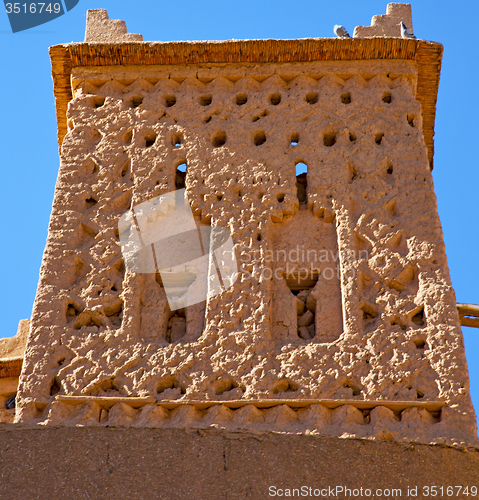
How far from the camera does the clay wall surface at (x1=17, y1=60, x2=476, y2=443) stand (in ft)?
18.7

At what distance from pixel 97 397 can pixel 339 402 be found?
139 centimetres

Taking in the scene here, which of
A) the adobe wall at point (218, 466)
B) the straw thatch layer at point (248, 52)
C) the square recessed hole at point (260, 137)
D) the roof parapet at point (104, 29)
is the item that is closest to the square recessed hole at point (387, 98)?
the straw thatch layer at point (248, 52)

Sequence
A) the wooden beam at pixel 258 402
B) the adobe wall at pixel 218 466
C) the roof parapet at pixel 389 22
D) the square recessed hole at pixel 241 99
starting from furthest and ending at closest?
the roof parapet at pixel 389 22, the square recessed hole at pixel 241 99, the wooden beam at pixel 258 402, the adobe wall at pixel 218 466

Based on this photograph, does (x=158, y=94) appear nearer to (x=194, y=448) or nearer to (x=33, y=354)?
(x=33, y=354)

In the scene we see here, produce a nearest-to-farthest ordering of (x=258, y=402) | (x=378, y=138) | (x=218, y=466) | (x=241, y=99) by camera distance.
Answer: (x=218, y=466)
(x=258, y=402)
(x=378, y=138)
(x=241, y=99)

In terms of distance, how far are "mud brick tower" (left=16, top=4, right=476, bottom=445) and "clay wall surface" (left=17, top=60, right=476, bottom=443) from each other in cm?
1

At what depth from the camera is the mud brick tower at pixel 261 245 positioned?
568cm

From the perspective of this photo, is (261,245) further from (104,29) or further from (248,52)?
(104,29)

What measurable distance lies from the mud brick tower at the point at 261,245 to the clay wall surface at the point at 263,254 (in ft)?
0.04

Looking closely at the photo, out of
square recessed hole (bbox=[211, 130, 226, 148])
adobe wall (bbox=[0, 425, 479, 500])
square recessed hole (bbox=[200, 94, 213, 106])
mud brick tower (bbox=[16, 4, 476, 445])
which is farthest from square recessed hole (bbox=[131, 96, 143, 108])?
adobe wall (bbox=[0, 425, 479, 500])

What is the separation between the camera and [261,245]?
6340 mm

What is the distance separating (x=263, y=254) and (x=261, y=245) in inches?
2.7

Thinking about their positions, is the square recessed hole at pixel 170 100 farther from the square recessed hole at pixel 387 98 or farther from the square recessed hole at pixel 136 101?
the square recessed hole at pixel 387 98

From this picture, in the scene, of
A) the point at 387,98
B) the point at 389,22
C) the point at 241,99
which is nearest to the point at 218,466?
the point at 241,99
